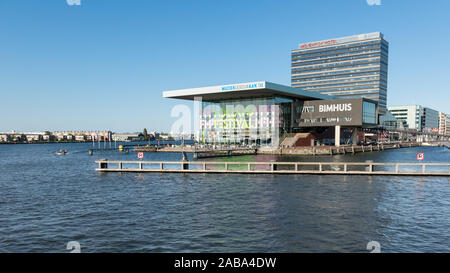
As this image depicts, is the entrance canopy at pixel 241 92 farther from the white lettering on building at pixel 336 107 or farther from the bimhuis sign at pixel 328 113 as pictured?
the white lettering on building at pixel 336 107

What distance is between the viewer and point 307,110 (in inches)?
4254

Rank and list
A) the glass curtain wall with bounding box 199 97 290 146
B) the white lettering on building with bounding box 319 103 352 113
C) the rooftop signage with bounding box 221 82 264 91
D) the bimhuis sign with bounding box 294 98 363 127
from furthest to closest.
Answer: the glass curtain wall with bounding box 199 97 290 146
the white lettering on building with bounding box 319 103 352 113
the bimhuis sign with bounding box 294 98 363 127
the rooftop signage with bounding box 221 82 264 91

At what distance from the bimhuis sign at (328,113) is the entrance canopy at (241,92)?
221 inches

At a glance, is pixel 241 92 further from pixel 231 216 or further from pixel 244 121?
pixel 231 216

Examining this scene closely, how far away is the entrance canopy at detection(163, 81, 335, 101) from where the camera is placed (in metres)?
93.4

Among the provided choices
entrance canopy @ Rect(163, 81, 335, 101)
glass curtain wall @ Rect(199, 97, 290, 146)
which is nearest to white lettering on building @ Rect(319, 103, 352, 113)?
entrance canopy @ Rect(163, 81, 335, 101)

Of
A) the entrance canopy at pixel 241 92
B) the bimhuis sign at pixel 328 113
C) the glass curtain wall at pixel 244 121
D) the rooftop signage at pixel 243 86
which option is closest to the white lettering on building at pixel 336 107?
the bimhuis sign at pixel 328 113

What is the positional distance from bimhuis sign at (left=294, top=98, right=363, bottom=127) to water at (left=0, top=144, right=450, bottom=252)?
217 ft

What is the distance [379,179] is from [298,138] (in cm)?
6719

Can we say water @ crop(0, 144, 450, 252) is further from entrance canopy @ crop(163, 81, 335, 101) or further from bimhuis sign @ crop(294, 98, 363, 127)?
bimhuis sign @ crop(294, 98, 363, 127)

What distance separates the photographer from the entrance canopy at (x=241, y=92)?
93425 mm

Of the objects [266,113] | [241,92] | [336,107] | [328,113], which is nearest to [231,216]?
[241,92]

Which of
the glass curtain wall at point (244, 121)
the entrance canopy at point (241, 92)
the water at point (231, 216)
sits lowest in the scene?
the water at point (231, 216)

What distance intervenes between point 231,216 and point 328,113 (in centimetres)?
9053
